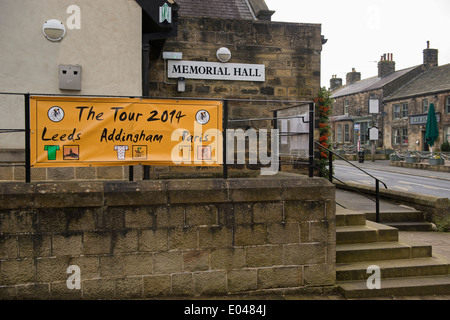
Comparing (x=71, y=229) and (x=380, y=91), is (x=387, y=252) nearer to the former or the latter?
(x=71, y=229)

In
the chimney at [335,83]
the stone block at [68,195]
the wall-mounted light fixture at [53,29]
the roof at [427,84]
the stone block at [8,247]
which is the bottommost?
the stone block at [8,247]

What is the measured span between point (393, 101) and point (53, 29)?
40.6 m

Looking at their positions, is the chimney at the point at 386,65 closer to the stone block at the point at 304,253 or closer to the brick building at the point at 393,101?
the brick building at the point at 393,101

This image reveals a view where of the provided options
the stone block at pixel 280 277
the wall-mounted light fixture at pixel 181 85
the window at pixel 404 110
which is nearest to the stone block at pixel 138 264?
the stone block at pixel 280 277

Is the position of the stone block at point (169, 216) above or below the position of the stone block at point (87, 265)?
above

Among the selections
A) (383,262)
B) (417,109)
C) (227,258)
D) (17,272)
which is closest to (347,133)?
(417,109)

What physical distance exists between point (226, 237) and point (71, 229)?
6.14ft

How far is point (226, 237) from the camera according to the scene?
17.0 feet

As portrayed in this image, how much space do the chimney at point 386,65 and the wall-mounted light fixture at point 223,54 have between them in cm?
4197

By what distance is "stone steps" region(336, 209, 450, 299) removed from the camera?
5.48 meters

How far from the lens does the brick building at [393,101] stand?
125ft

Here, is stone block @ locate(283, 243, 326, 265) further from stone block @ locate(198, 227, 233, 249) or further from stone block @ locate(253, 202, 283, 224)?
stone block @ locate(198, 227, 233, 249)
